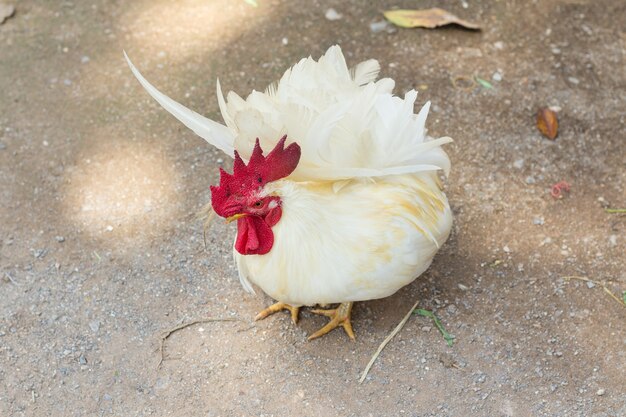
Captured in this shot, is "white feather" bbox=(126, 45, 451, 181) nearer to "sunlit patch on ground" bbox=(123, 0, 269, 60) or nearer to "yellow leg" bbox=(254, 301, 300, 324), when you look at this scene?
"yellow leg" bbox=(254, 301, 300, 324)

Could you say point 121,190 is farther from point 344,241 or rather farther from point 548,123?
point 548,123

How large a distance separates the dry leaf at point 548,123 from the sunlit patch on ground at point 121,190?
2.20 metres

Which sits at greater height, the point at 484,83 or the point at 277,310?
the point at 484,83

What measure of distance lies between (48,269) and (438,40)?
2.87 metres

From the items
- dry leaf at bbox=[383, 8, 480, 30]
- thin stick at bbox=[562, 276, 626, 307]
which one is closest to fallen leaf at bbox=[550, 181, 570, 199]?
thin stick at bbox=[562, 276, 626, 307]

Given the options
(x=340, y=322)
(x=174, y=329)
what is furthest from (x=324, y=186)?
(x=174, y=329)

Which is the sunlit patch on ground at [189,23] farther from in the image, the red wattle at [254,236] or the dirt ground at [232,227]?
the red wattle at [254,236]

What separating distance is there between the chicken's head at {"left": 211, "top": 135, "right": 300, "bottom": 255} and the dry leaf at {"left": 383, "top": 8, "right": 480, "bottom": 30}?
2.47 metres

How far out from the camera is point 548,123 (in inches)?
186

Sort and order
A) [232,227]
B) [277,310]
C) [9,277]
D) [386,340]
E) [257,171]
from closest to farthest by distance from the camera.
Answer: [257,171]
[386,340]
[277,310]
[9,277]
[232,227]

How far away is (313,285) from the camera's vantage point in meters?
3.40

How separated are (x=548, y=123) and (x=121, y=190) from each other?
100 inches

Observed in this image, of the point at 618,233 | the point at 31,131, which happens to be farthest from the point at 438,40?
the point at 31,131

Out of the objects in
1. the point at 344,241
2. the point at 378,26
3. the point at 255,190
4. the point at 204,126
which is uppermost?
the point at 204,126
